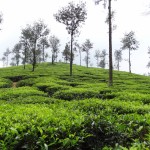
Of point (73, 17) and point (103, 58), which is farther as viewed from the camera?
point (103, 58)

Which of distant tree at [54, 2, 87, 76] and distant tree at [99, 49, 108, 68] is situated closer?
distant tree at [54, 2, 87, 76]

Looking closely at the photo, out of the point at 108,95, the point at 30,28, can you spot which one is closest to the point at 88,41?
the point at 30,28

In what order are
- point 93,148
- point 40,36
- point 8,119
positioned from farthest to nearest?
point 40,36 < point 8,119 < point 93,148

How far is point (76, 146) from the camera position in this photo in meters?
8.30

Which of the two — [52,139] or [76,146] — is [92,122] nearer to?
[76,146]

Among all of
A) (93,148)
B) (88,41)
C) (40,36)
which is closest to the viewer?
(93,148)

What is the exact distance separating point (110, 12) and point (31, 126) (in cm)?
Answer: 2907

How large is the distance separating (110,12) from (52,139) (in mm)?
29478

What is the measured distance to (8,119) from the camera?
927cm

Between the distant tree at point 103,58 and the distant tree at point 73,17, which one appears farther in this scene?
the distant tree at point 103,58

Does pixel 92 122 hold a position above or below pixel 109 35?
below

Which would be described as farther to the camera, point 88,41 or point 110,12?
point 88,41

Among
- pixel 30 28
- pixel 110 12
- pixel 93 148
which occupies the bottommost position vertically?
pixel 93 148

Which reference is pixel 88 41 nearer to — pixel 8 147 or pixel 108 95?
pixel 108 95
